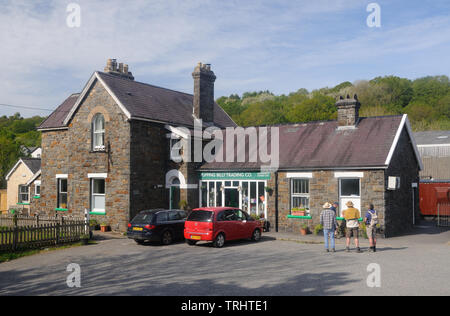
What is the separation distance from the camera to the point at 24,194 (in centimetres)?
3509

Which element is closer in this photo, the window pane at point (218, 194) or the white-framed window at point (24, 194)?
the window pane at point (218, 194)

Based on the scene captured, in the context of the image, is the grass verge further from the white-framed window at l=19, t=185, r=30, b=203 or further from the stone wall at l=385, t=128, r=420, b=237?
the white-framed window at l=19, t=185, r=30, b=203

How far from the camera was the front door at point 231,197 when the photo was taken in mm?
22797

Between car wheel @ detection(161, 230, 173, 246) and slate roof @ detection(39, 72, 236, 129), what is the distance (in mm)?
7088

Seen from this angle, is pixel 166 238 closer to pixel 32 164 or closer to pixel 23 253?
pixel 23 253

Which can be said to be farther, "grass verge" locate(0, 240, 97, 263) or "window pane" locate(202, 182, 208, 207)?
"window pane" locate(202, 182, 208, 207)

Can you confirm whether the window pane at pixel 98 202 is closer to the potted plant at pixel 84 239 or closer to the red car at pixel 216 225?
the potted plant at pixel 84 239

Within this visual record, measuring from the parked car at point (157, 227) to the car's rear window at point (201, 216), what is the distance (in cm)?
133

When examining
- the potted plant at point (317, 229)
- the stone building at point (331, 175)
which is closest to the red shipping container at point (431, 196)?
the stone building at point (331, 175)

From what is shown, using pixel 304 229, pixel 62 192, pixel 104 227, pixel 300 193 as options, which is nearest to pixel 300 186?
pixel 300 193

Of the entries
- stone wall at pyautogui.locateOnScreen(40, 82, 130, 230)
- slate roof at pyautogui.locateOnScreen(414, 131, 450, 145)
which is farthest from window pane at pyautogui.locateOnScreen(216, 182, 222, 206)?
slate roof at pyautogui.locateOnScreen(414, 131, 450, 145)

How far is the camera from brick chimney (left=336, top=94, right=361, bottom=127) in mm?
22000

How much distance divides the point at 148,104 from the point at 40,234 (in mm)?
10043
